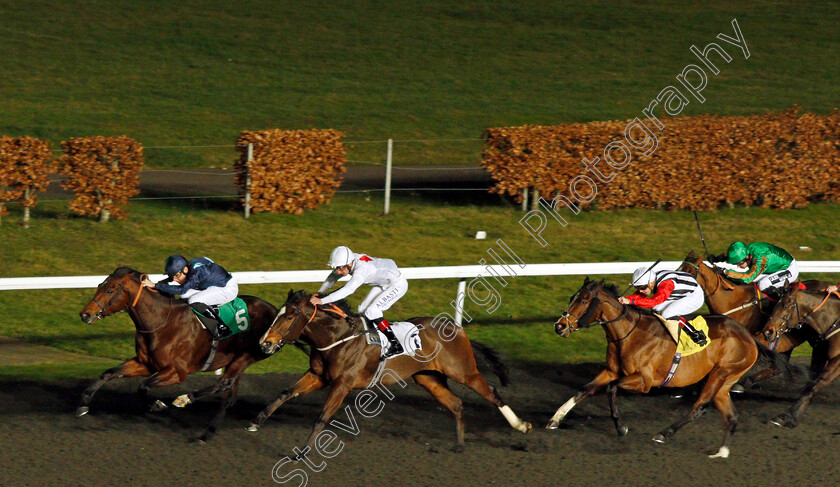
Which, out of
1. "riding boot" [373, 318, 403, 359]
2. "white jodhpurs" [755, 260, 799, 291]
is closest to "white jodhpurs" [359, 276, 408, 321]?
"riding boot" [373, 318, 403, 359]

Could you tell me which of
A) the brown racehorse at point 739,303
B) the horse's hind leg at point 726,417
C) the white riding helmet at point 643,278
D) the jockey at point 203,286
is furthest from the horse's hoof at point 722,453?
the jockey at point 203,286

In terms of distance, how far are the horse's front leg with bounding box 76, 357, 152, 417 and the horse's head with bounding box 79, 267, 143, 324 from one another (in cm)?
40

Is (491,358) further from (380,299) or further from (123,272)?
(123,272)

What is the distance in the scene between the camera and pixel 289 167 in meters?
12.6

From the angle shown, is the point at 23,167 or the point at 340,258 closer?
the point at 340,258

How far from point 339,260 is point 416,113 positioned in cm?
1306

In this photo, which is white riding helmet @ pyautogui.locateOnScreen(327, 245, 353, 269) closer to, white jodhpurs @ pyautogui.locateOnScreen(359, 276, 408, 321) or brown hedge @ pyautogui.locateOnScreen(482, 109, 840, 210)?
white jodhpurs @ pyautogui.locateOnScreen(359, 276, 408, 321)

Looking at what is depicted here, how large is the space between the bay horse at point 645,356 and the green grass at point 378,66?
32.2 feet

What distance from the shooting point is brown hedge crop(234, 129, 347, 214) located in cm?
1233

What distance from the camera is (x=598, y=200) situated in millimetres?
13578

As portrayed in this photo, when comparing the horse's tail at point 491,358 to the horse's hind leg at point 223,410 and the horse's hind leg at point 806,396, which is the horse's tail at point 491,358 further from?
the horse's hind leg at point 806,396

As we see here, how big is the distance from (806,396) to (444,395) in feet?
8.97

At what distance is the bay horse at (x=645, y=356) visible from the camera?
22.7ft

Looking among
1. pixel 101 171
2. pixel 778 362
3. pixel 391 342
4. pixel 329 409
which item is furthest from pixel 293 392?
pixel 101 171
